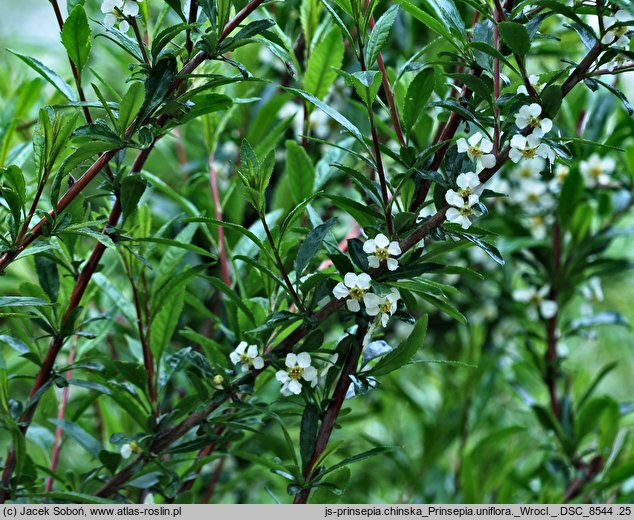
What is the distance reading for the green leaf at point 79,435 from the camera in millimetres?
654

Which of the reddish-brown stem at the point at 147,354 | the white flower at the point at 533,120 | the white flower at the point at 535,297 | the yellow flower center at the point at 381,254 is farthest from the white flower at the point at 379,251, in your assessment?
the white flower at the point at 535,297

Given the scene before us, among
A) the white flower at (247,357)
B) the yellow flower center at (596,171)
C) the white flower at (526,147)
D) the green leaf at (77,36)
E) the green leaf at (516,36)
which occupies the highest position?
the green leaf at (516,36)

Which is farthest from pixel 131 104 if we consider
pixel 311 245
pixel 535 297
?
pixel 535 297

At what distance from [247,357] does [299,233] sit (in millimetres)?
178

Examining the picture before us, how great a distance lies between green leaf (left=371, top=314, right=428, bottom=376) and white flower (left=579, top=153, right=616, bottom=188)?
586 mm

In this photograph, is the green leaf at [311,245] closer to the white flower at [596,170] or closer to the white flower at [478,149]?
the white flower at [478,149]

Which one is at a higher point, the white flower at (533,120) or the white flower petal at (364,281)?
the white flower at (533,120)

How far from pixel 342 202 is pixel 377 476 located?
76 cm

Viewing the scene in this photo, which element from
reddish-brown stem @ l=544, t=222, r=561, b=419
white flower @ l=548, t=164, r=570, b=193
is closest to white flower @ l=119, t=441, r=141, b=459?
reddish-brown stem @ l=544, t=222, r=561, b=419

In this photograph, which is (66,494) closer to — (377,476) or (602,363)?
(377,476)

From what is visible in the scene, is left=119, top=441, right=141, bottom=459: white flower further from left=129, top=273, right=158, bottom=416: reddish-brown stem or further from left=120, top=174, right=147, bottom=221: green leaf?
left=120, top=174, right=147, bottom=221: green leaf

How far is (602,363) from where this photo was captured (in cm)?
180

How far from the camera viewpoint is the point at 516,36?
1.56 ft

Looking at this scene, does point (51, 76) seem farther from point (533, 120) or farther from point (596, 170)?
point (596, 170)
